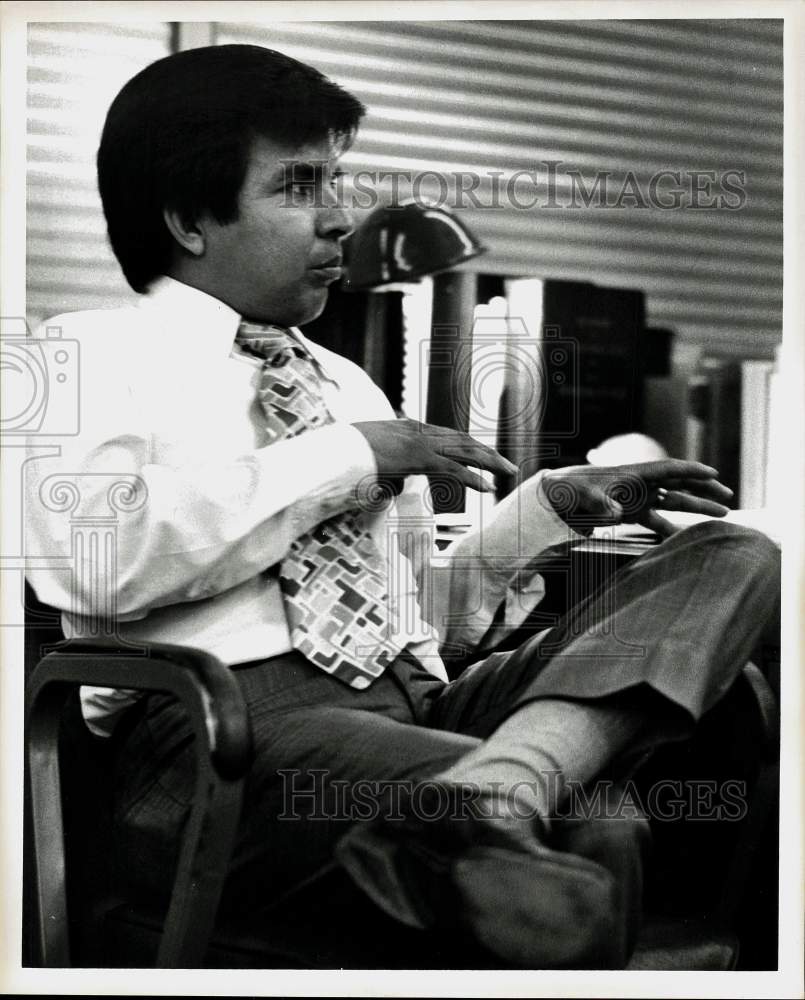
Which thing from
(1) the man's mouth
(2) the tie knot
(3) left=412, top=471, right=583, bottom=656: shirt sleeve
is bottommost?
(3) left=412, top=471, right=583, bottom=656: shirt sleeve

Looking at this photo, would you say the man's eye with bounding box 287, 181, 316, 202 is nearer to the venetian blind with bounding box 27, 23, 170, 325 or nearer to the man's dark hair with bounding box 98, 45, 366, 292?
the man's dark hair with bounding box 98, 45, 366, 292

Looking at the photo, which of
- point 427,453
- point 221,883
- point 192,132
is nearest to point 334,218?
point 192,132

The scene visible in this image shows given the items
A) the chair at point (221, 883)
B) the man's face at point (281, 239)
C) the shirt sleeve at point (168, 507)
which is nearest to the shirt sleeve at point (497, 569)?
the shirt sleeve at point (168, 507)

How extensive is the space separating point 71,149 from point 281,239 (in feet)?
1.55

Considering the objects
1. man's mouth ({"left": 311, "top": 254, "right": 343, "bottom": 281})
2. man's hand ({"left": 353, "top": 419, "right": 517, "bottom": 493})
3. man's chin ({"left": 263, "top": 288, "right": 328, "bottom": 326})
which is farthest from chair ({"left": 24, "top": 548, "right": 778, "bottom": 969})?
man's mouth ({"left": 311, "top": 254, "right": 343, "bottom": 281})

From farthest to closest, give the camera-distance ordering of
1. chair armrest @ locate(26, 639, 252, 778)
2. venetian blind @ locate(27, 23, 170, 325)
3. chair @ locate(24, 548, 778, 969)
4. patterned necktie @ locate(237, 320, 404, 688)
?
venetian blind @ locate(27, 23, 170, 325) → patterned necktie @ locate(237, 320, 404, 688) → chair @ locate(24, 548, 778, 969) → chair armrest @ locate(26, 639, 252, 778)

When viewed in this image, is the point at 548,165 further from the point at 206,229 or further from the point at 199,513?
the point at 199,513

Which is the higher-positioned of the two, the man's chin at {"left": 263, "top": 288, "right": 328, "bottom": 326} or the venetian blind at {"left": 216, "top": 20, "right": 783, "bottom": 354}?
the venetian blind at {"left": 216, "top": 20, "right": 783, "bottom": 354}

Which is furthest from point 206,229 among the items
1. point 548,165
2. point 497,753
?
point 497,753

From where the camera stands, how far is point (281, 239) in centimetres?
252

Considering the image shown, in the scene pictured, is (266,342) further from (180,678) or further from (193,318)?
(180,678)

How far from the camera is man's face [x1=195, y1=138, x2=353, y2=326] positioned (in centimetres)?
250

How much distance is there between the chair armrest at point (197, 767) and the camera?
2.15 m

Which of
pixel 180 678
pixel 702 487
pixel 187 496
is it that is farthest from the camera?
pixel 702 487
